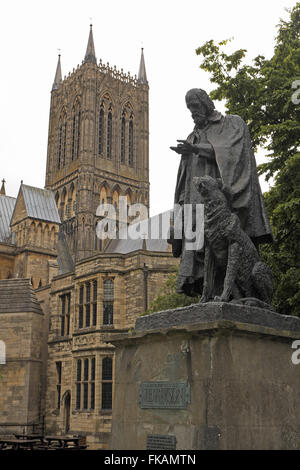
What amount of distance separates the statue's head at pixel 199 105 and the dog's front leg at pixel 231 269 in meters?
1.59

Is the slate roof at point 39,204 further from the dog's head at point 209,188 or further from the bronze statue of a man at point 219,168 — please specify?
the dog's head at point 209,188

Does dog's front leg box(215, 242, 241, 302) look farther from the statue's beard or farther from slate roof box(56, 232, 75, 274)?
slate roof box(56, 232, 75, 274)

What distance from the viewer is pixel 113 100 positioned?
68.9 metres

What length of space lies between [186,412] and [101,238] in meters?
57.2

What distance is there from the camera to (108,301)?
89.5ft

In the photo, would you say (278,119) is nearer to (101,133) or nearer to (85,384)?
(85,384)

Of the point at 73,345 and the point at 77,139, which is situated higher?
the point at 77,139

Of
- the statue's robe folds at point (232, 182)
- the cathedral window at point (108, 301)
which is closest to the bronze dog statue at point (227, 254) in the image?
the statue's robe folds at point (232, 182)

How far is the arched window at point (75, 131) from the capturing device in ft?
222

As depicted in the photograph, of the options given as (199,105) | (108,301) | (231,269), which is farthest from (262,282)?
(108,301)

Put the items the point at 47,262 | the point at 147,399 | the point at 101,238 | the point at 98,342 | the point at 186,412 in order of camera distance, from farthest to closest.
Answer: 1. the point at 101,238
2. the point at 47,262
3. the point at 98,342
4. the point at 147,399
5. the point at 186,412

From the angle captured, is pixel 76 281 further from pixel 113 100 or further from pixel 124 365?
pixel 113 100

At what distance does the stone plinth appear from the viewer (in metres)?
4.41

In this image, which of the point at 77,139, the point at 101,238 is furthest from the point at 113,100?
the point at 101,238
